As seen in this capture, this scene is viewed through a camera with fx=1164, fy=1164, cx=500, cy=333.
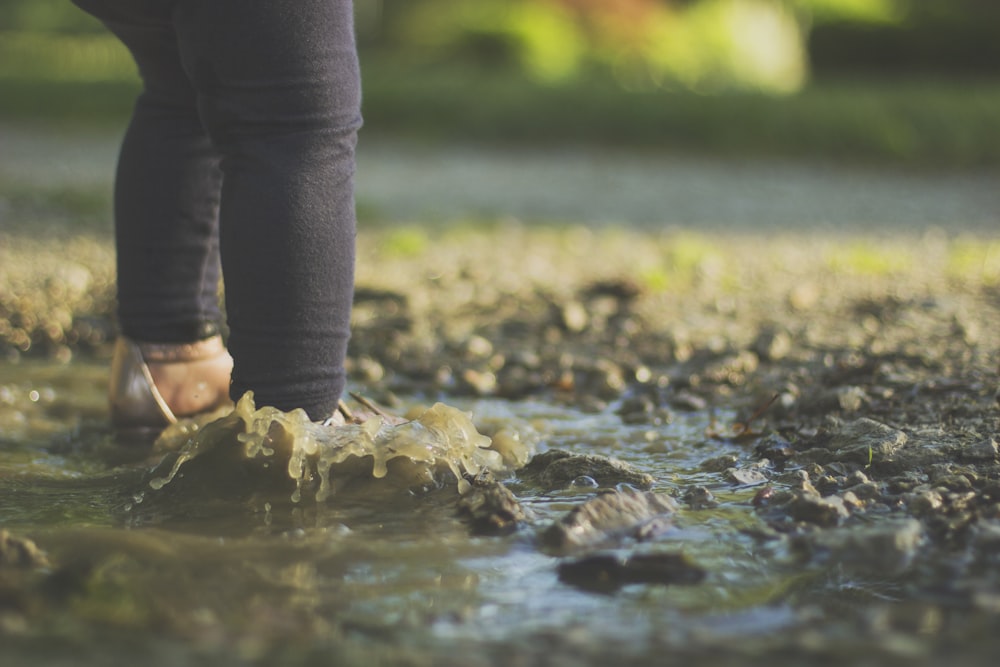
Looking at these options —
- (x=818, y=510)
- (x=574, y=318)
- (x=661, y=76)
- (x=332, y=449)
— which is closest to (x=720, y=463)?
(x=818, y=510)

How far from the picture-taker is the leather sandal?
1913 millimetres

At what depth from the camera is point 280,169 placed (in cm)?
159

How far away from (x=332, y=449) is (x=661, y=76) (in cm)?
994

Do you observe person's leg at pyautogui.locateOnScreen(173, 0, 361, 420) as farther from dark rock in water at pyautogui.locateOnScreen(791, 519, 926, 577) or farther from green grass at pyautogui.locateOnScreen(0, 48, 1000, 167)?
green grass at pyautogui.locateOnScreen(0, 48, 1000, 167)

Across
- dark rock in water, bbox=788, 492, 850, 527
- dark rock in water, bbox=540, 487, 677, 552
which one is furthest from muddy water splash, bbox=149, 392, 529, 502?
dark rock in water, bbox=788, 492, 850, 527

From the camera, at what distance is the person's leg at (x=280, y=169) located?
1.56m

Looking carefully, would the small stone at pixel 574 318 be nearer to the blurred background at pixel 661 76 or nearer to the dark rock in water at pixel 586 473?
the dark rock in water at pixel 586 473

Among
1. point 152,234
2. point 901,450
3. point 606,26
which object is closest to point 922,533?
point 901,450

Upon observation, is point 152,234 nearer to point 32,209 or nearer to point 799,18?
point 32,209

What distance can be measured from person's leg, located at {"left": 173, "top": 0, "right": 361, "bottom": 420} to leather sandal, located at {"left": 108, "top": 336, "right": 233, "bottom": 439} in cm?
33

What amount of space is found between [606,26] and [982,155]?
664cm

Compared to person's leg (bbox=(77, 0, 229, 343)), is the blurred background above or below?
above

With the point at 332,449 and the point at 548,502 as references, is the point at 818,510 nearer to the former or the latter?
the point at 548,502

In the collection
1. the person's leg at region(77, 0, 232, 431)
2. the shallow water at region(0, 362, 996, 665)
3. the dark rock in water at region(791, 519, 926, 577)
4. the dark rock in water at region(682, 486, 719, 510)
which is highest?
the person's leg at region(77, 0, 232, 431)
